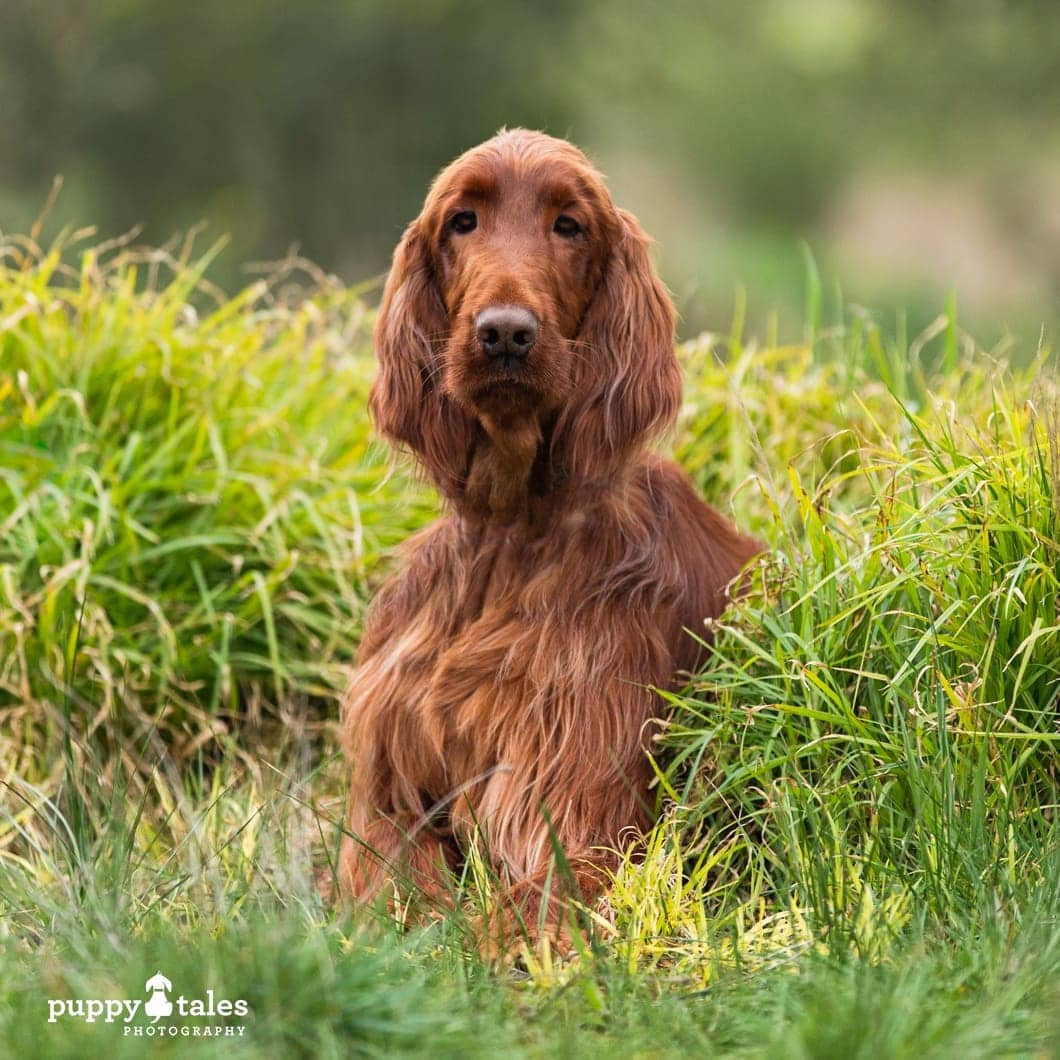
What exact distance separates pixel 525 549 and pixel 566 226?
67cm

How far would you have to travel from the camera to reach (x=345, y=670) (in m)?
4.16

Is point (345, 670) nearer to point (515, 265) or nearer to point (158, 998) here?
point (515, 265)

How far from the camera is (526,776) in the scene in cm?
316

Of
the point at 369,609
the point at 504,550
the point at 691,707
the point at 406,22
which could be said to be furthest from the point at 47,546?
the point at 406,22

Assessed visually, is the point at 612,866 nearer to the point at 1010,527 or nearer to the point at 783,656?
the point at 783,656

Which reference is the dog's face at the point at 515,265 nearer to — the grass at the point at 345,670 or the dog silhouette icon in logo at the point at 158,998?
the grass at the point at 345,670

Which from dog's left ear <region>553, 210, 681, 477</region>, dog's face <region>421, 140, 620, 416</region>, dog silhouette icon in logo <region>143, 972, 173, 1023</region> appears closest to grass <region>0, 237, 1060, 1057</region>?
dog silhouette icon in logo <region>143, 972, 173, 1023</region>

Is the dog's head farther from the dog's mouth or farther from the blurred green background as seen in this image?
the blurred green background

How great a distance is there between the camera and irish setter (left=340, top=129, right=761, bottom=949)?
10.3 ft

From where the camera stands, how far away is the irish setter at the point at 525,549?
123 inches

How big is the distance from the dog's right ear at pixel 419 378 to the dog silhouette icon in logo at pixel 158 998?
139cm

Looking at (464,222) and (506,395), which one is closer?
(506,395)

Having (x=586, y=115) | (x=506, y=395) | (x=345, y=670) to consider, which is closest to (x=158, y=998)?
(x=506, y=395)

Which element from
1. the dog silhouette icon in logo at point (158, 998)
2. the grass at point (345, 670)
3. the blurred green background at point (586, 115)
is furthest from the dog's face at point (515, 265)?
the blurred green background at point (586, 115)
